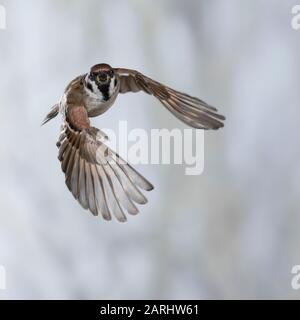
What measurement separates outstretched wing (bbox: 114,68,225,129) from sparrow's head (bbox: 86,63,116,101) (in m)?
0.08

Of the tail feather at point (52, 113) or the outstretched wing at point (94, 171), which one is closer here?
the outstretched wing at point (94, 171)

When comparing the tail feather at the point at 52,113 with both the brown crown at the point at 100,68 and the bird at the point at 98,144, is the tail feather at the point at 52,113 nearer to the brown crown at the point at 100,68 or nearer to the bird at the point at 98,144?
the bird at the point at 98,144

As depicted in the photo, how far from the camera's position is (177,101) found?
141 centimetres

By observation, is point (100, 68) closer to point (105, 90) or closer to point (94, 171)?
point (105, 90)

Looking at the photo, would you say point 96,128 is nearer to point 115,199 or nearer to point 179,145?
point 115,199

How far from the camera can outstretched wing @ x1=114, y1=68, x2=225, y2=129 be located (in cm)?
132

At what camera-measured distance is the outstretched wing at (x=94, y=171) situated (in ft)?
3.71

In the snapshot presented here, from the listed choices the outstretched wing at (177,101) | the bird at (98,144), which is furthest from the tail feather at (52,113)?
the outstretched wing at (177,101)

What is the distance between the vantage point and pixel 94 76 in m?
1.20

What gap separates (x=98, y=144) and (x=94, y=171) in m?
0.05

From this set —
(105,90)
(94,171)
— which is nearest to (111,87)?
(105,90)

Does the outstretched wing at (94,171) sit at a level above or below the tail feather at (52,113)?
below

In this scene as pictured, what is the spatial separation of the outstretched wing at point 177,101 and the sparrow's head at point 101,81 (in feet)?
0.26
